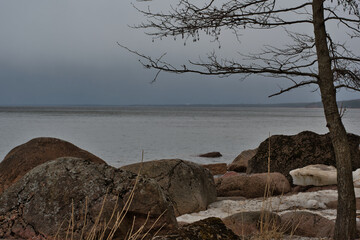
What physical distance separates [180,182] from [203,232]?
5.61 metres

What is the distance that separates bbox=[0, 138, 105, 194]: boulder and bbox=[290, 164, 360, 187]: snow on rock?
496cm

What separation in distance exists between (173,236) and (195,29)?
13.8ft

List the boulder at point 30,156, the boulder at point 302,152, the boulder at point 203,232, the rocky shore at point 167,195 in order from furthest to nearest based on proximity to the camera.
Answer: the boulder at point 302,152, the boulder at point 30,156, the rocky shore at point 167,195, the boulder at point 203,232

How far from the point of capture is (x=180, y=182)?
27.2ft

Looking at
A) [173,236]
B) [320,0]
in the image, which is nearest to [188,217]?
[320,0]

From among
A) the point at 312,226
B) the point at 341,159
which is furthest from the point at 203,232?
the point at 312,226

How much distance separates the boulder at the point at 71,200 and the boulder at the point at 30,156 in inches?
127

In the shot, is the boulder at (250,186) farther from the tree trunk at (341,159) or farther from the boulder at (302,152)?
the tree trunk at (341,159)

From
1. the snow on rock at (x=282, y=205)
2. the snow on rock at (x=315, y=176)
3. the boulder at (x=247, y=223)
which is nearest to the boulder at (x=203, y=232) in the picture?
the boulder at (x=247, y=223)

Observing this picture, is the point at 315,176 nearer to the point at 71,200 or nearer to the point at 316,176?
the point at 316,176

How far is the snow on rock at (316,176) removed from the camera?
995 centimetres

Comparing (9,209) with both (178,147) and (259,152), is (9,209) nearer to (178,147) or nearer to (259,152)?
(259,152)

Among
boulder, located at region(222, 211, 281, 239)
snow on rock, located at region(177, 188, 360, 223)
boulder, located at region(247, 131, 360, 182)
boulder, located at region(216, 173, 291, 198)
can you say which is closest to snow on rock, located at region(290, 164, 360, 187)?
boulder, located at region(216, 173, 291, 198)

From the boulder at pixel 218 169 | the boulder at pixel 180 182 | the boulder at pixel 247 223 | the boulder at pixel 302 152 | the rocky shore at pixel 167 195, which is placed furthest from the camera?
the boulder at pixel 218 169
